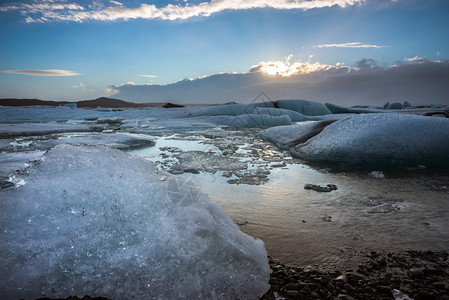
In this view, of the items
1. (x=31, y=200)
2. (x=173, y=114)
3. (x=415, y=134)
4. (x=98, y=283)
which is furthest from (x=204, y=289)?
(x=173, y=114)

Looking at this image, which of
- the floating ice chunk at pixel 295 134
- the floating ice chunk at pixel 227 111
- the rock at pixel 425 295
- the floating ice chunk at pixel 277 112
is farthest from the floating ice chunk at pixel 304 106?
the rock at pixel 425 295

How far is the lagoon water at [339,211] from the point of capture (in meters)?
1.46

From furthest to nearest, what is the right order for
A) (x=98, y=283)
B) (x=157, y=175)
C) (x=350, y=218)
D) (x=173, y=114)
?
(x=173, y=114), (x=350, y=218), (x=157, y=175), (x=98, y=283)

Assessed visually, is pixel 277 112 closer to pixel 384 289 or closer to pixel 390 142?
pixel 390 142

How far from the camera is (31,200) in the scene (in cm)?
129

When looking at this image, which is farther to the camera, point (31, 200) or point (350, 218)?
point (350, 218)

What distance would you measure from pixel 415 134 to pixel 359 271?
3.36m

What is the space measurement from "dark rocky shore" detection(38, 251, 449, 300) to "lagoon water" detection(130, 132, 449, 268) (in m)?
0.08

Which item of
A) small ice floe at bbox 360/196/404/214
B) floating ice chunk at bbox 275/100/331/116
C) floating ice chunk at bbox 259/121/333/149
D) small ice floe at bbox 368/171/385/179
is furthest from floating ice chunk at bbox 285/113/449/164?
floating ice chunk at bbox 275/100/331/116

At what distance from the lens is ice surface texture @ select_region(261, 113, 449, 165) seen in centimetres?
364

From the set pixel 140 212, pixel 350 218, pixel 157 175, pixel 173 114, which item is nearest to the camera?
pixel 140 212

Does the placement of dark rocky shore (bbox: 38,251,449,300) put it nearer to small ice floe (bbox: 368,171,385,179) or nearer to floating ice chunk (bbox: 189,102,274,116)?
small ice floe (bbox: 368,171,385,179)

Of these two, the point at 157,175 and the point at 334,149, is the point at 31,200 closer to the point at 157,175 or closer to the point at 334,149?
the point at 157,175

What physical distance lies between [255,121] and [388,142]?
8261 millimetres
